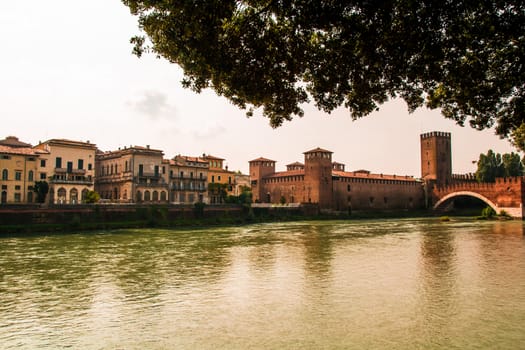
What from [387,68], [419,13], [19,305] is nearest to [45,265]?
[19,305]

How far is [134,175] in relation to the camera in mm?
38938

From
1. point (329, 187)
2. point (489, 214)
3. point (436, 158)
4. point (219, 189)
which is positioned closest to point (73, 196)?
point (219, 189)

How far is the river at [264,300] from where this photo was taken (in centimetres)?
616

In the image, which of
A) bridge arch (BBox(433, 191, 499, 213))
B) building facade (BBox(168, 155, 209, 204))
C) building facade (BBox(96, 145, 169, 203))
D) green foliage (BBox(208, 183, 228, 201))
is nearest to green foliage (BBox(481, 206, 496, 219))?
bridge arch (BBox(433, 191, 499, 213))

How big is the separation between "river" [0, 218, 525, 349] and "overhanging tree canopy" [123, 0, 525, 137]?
3.41 m

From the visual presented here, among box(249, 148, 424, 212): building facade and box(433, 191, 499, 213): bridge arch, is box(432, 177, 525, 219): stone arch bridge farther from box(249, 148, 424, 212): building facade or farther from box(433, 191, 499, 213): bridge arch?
box(249, 148, 424, 212): building facade

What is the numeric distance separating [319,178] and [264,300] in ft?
132

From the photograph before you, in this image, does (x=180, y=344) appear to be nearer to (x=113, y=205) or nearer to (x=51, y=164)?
(x=113, y=205)

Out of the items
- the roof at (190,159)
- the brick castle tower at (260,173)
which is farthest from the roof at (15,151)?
the brick castle tower at (260,173)

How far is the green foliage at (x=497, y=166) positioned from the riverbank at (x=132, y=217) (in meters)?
19.9

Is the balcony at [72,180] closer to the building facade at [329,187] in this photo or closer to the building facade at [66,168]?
the building facade at [66,168]

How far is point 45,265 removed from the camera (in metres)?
12.9

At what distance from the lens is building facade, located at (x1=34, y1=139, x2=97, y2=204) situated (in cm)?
3419

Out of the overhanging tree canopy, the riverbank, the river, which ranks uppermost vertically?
the overhanging tree canopy
